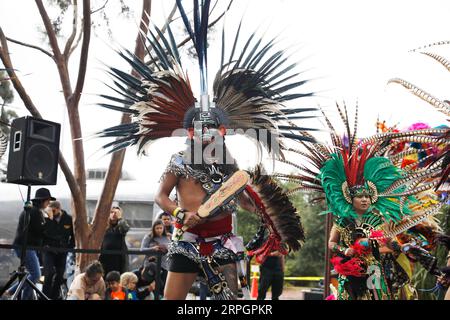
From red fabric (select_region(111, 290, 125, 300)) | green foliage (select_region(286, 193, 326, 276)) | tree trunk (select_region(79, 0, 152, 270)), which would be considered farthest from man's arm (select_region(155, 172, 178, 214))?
green foliage (select_region(286, 193, 326, 276))

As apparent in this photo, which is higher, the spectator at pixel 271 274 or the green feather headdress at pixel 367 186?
the green feather headdress at pixel 367 186

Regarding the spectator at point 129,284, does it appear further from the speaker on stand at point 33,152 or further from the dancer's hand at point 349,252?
the dancer's hand at point 349,252

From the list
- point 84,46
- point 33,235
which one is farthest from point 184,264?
point 84,46

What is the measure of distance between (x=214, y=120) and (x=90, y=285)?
9.08ft

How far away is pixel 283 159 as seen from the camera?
516cm

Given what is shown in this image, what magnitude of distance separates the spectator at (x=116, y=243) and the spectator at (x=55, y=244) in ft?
1.46

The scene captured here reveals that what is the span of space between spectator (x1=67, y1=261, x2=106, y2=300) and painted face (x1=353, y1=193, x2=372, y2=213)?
261cm

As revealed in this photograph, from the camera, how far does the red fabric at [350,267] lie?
5.54m

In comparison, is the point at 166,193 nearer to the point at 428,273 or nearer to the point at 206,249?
the point at 206,249

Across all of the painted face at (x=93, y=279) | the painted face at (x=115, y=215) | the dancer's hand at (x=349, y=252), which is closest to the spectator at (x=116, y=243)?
the painted face at (x=115, y=215)

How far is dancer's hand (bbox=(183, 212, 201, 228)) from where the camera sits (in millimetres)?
4520

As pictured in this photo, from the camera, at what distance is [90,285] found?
6.69m
